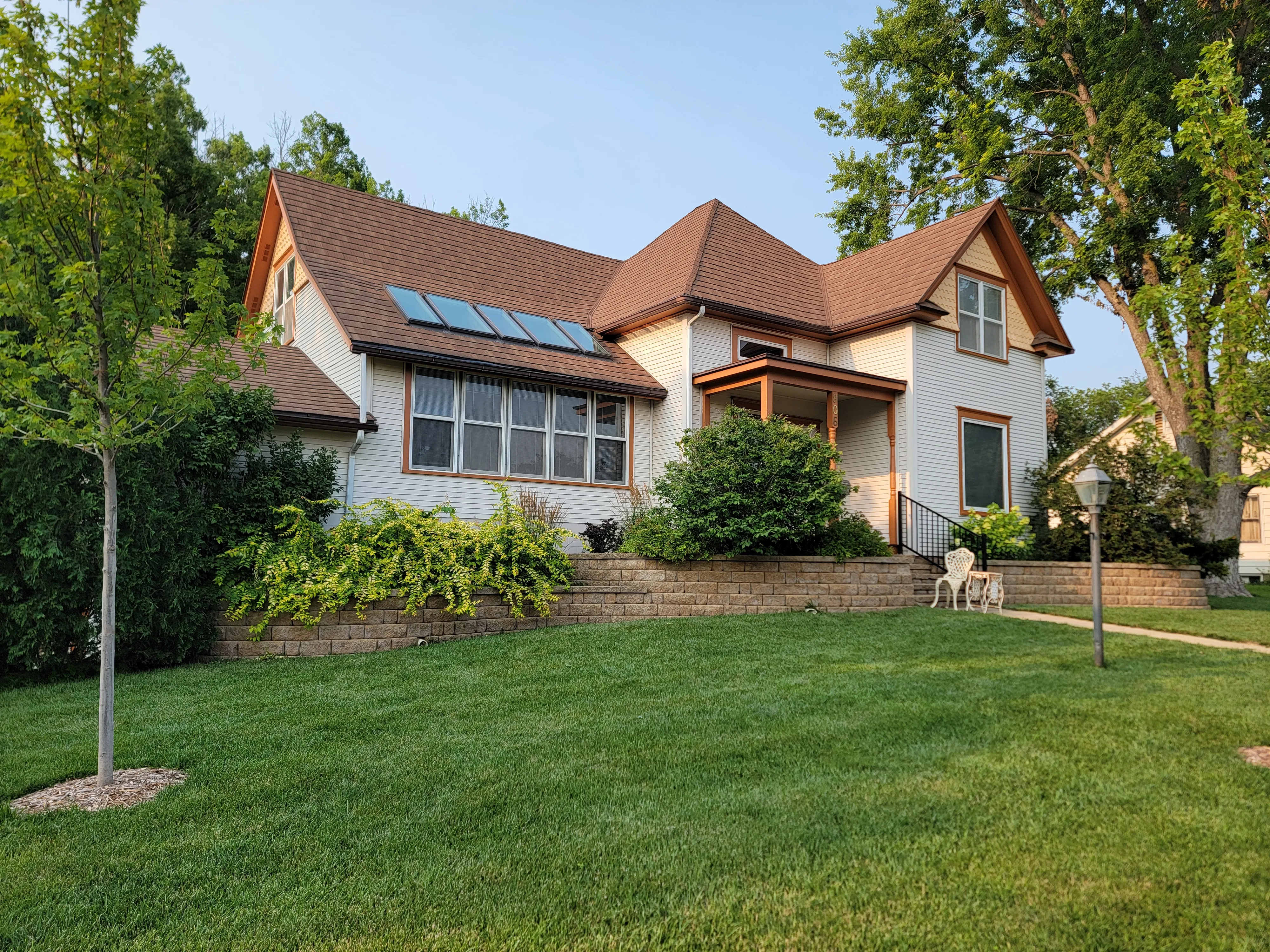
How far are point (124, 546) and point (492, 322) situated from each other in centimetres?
787

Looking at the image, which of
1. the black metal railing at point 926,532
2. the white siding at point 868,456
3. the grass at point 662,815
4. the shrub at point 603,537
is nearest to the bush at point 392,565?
the grass at point 662,815

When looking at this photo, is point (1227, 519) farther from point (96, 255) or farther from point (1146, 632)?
point (96, 255)

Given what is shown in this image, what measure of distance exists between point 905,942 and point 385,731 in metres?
3.99

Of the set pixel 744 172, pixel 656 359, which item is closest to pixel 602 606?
pixel 656 359

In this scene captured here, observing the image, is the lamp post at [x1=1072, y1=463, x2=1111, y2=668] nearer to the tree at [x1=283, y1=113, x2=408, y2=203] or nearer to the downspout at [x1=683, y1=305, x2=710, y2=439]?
the downspout at [x1=683, y1=305, x2=710, y2=439]

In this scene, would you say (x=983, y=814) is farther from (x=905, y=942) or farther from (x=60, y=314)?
(x=60, y=314)

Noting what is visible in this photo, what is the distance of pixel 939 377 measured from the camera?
15.8 meters

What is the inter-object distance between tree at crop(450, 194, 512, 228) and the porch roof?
66.2 ft

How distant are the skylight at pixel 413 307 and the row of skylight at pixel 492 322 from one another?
A: 0.01 meters

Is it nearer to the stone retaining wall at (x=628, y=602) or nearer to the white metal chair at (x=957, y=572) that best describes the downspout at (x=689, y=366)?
the stone retaining wall at (x=628, y=602)

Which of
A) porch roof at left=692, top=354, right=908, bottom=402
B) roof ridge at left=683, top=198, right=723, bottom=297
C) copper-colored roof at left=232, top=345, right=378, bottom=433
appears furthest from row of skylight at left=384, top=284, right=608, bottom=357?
porch roof at left=692, top=354, right=908, bottom=402

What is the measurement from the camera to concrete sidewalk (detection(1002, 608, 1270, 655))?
30.3 ft

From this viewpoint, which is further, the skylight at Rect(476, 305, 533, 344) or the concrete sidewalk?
the skylight at Rect(476, 305, 533, 344)

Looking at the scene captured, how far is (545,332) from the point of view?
1552cm
